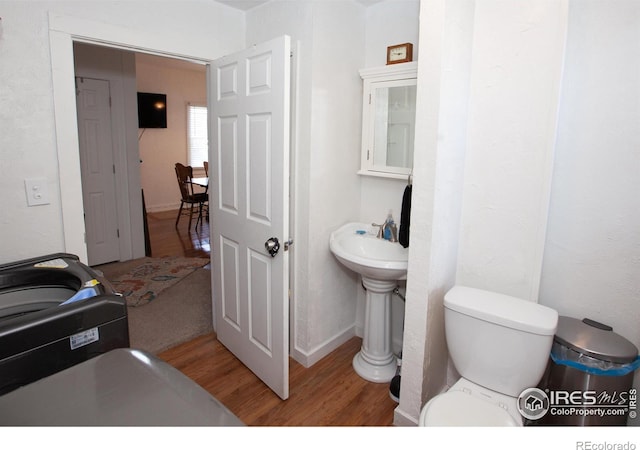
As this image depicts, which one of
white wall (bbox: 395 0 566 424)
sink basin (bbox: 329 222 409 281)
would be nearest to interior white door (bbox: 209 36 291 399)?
sink basin (bbox: 329 222 409 281)

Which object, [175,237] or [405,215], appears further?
[175,237]

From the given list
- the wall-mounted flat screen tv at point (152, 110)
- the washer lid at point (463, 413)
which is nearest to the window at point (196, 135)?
the wall-mounted flat screen tv at point (152, 110)

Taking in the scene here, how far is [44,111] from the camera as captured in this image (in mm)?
1769

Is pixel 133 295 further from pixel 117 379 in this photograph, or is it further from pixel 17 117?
pixel 117 379

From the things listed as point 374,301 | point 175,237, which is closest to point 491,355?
point 374,301

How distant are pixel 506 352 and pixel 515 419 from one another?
0.25 meters

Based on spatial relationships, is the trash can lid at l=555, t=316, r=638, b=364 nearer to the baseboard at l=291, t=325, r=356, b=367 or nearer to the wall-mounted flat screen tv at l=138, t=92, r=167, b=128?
the baseboard at l=291, t=325, r=356, b=367

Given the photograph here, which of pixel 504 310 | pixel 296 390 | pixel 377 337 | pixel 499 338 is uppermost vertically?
pixel 504 310

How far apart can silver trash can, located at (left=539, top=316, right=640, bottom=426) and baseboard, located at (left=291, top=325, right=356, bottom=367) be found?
1.31 m

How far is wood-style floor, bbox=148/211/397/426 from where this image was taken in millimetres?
2043

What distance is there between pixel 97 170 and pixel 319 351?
10.2 ft

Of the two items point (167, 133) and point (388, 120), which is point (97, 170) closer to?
point (167, 133)

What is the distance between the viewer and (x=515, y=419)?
5.02 ft
